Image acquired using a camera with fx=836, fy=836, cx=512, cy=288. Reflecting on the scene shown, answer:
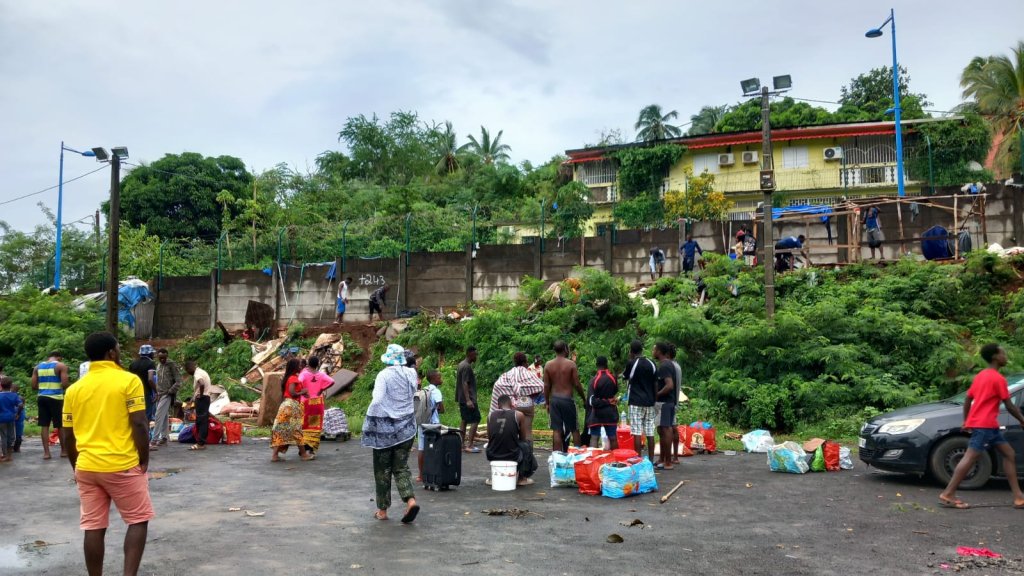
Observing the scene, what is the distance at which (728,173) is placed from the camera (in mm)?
41438

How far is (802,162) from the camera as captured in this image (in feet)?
135

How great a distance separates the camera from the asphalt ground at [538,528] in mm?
6762

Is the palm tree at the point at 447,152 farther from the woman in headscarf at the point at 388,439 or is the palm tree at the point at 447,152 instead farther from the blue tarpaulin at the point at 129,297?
the woman in headscarf at the point at 388,439

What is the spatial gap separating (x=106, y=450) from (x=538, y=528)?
4017 millimetres

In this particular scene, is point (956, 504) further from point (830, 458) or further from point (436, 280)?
point (436, 280)

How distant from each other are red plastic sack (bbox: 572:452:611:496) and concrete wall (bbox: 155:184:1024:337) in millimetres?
14255

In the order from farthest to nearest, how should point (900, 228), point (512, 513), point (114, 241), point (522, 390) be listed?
point (900, 228) < point (114, 241) < point (522, 390) < point (512, 513)

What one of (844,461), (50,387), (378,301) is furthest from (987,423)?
(378,301)

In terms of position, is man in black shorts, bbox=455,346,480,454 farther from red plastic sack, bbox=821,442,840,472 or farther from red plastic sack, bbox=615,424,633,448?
red plastic sack, bbox=821,442,840,472

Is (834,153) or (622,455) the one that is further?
(834,153)

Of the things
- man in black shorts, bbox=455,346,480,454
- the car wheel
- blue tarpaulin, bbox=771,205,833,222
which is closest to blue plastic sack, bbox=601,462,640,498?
the car wheel

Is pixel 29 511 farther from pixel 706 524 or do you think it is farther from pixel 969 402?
pixel 969 402

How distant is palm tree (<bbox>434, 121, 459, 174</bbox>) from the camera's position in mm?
53341

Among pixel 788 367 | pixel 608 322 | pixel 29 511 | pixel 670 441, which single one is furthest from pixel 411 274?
pixel 29 511
